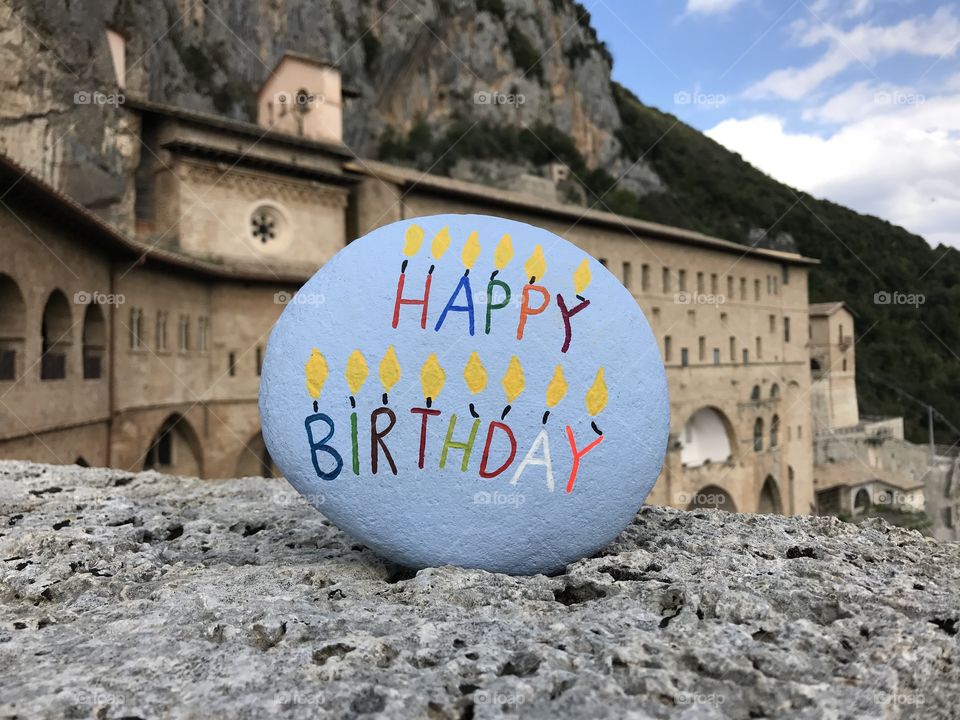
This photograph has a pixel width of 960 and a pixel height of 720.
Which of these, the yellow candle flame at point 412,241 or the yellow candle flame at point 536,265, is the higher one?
the yellow candle flame at point 412,241

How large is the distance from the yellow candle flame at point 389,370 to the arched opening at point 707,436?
29.6 meters

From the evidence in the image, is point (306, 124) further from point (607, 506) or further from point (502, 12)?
point (502, 12)

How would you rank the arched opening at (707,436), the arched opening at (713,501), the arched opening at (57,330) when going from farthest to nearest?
the arched opening at (707,436)
the arched opening at (713,501)
the arched opening at (57,330)

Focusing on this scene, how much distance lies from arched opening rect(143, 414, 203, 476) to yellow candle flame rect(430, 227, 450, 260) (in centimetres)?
1638

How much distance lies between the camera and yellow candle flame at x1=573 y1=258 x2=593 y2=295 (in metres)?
3.75

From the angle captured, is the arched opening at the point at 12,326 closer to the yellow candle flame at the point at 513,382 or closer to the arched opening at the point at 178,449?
the arched opening at the point at 178,449

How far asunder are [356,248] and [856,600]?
3.02 m

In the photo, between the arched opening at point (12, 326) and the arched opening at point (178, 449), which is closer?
the arched opening at point (12, 326)

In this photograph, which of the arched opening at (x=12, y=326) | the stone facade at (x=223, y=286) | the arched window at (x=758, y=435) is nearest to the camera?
the arched opening at (x=12, y=326)

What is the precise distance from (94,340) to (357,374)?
1391 centimetres

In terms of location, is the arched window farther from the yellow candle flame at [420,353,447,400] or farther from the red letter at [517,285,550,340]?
the yellow candle flame at [420,353,447,400]

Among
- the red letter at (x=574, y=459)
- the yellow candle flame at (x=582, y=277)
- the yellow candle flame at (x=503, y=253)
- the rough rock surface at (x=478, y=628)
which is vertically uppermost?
the yellow candle flame at (x=503, y=253)

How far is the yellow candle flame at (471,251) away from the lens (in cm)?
371

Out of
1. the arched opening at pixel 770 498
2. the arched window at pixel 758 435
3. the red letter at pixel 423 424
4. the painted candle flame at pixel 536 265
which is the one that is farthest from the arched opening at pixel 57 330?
the arched opening at pixel 770 498
